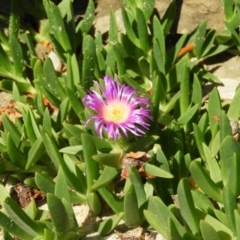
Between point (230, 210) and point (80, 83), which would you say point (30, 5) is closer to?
point (80, 83)

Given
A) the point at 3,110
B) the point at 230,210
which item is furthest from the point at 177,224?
the point at 3,110

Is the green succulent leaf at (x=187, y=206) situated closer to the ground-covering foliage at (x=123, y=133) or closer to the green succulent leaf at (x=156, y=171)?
the ground-covering foliage at (x=123, y=133)

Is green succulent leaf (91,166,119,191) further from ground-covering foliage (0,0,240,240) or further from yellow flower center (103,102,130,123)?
yellow flower center (103,102,130,123)

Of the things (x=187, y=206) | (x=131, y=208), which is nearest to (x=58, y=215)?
(x=131, y=208)

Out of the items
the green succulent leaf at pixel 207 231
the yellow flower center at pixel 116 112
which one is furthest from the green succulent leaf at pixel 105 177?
the green succulent leaf at pixel 207 231

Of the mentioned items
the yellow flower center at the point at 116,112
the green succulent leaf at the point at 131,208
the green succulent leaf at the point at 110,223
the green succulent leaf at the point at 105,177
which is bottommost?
the green succulent leaf at the point at 110,223

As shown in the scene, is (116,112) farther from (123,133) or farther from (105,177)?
(105,177)

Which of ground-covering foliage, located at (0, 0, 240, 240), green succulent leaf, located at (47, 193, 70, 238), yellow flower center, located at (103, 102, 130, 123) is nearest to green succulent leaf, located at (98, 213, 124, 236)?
ground-covering foliage, located at (0, 0, 240, 240)
